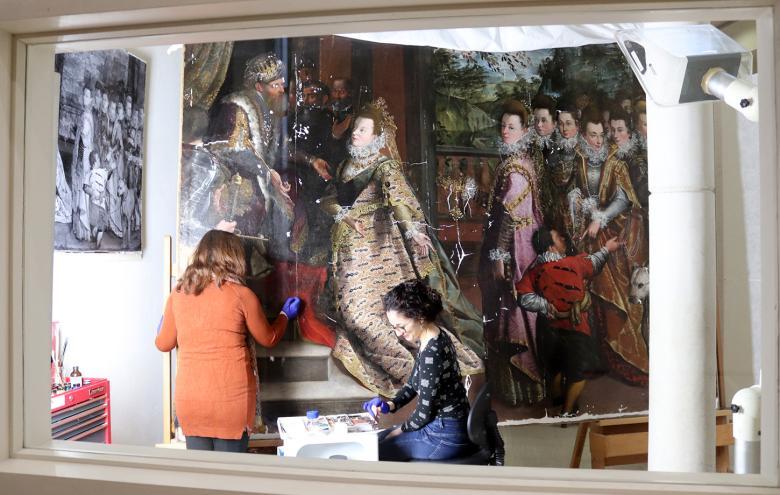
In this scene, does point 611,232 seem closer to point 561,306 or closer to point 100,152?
point 561,306

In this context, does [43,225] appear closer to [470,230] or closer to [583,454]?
[470,230]

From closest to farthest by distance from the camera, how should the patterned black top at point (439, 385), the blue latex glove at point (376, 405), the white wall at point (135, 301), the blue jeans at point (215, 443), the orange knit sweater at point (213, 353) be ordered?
the patterned black top at point (439, 385) → the orange knit sweater at point (213, 353) → the blue jeans at point (215, 443) → the blue latex glove at point (376, 405) → the white wall at point (135, 301)

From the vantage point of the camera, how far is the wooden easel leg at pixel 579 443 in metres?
3.26

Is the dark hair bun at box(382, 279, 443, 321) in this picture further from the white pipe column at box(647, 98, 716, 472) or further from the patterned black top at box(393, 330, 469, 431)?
the white pipe column at box(647, 98, 716, 472)

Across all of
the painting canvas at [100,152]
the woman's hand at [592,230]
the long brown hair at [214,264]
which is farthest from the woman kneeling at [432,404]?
the painting canvas at [100,152]

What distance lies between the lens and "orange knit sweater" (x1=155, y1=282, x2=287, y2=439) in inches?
114

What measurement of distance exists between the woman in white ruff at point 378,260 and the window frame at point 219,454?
7.33 feet

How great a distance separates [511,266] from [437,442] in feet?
3.31

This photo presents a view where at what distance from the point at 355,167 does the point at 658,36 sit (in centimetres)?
160

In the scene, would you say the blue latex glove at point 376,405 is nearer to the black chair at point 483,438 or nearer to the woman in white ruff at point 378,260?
the woman in white ruff at point 378,260

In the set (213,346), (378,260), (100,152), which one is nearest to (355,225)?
(378,260)

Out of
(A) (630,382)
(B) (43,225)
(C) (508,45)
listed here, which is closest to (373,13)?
(B) (43,225)

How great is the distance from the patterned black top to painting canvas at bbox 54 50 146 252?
1.74 metres

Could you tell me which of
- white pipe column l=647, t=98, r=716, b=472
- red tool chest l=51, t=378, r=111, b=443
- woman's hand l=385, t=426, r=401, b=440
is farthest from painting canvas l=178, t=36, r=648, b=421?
white pipe column l=647, t=98, r=716, b=472
